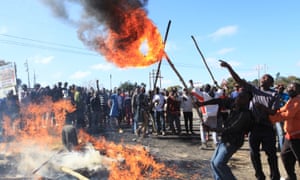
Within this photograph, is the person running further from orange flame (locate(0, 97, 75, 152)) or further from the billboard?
the billboard

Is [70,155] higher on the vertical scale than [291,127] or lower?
lower

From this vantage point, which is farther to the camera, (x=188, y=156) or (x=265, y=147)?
(x=188, y=156)

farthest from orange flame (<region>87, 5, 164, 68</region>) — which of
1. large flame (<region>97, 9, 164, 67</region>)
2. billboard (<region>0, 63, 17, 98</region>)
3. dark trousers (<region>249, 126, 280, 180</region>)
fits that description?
billboard (<region>0, 63, 17, 98</region>)

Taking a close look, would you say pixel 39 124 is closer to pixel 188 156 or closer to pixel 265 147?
pixel 188 156

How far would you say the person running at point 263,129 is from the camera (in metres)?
6.34

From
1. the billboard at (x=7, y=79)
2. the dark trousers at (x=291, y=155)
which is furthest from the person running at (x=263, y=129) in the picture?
the billboard at (x=7, y=79)

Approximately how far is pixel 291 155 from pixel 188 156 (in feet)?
13.5

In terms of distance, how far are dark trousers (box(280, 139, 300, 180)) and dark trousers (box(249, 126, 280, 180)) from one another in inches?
7.1

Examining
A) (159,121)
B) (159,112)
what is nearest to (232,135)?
(159,112)

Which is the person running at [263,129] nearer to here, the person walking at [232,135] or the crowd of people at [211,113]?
the crowd of people at [211,113]

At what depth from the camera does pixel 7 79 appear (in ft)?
47.1

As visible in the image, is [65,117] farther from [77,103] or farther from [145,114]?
[145,114]

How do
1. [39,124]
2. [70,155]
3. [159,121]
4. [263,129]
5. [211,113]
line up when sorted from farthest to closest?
[159,121] → [39,124] → [211,113] → [70,155] → [263,129]

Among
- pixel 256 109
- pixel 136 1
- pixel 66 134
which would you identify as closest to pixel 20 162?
pixel 66 134
